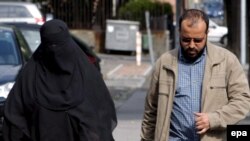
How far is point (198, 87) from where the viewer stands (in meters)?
4.86

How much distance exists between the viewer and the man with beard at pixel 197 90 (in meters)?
4.80

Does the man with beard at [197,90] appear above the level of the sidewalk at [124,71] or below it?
above

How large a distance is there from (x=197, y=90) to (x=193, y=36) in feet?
1.02

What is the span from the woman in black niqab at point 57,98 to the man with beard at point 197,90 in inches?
20.1

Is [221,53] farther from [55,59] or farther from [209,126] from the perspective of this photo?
[55,59]

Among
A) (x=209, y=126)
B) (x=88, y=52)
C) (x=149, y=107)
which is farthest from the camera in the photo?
(x=88, y=52)

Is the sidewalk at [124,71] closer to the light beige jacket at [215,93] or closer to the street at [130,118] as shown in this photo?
the street at [130,118]

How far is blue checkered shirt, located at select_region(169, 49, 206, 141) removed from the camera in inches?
191

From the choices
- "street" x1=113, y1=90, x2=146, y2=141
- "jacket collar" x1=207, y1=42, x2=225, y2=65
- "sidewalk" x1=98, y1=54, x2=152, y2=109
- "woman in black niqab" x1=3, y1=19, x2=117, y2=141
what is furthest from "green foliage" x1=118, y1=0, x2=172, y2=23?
"jacket collar" x1=207, y1=42, x2=225, y2=65

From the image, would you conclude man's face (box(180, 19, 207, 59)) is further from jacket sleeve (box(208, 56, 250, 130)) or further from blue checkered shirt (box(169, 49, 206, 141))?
jacket sleeve (box(208, 56, 250, 130))

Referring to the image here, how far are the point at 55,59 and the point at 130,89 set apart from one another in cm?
1351

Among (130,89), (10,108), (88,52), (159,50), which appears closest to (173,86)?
(10,108)

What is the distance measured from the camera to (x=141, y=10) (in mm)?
31453

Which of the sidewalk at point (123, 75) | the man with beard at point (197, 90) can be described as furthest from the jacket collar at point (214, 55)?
the sidewalk at point (123, 75)
